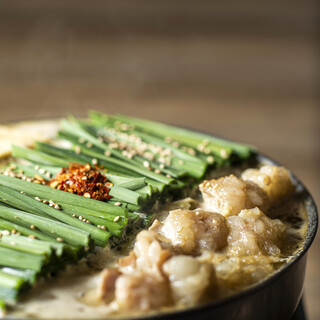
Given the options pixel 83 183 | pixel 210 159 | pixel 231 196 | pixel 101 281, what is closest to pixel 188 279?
pixel 101 281

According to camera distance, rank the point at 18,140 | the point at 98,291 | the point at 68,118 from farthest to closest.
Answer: the point at 68,118
the point at 18,140
the point at 98,291

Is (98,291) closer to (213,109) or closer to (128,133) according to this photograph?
(128,133)

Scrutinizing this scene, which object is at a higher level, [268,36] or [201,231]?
[268,36]

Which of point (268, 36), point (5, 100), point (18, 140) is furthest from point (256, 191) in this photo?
point (268, 36)

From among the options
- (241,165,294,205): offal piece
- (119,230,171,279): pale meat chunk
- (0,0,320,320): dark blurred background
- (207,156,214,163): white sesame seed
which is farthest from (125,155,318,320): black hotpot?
(0,0,320,320): dark blurred background

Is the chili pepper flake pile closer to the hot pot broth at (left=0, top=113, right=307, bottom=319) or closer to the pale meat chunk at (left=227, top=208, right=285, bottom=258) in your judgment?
the hot pot broth at (left=0, top=113, right=307, bottom=319)

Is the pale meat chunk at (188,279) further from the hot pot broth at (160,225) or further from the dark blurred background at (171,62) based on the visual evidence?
the dark blurred background at (171,62)

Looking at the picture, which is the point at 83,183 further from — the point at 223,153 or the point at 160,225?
the point at 223,153
